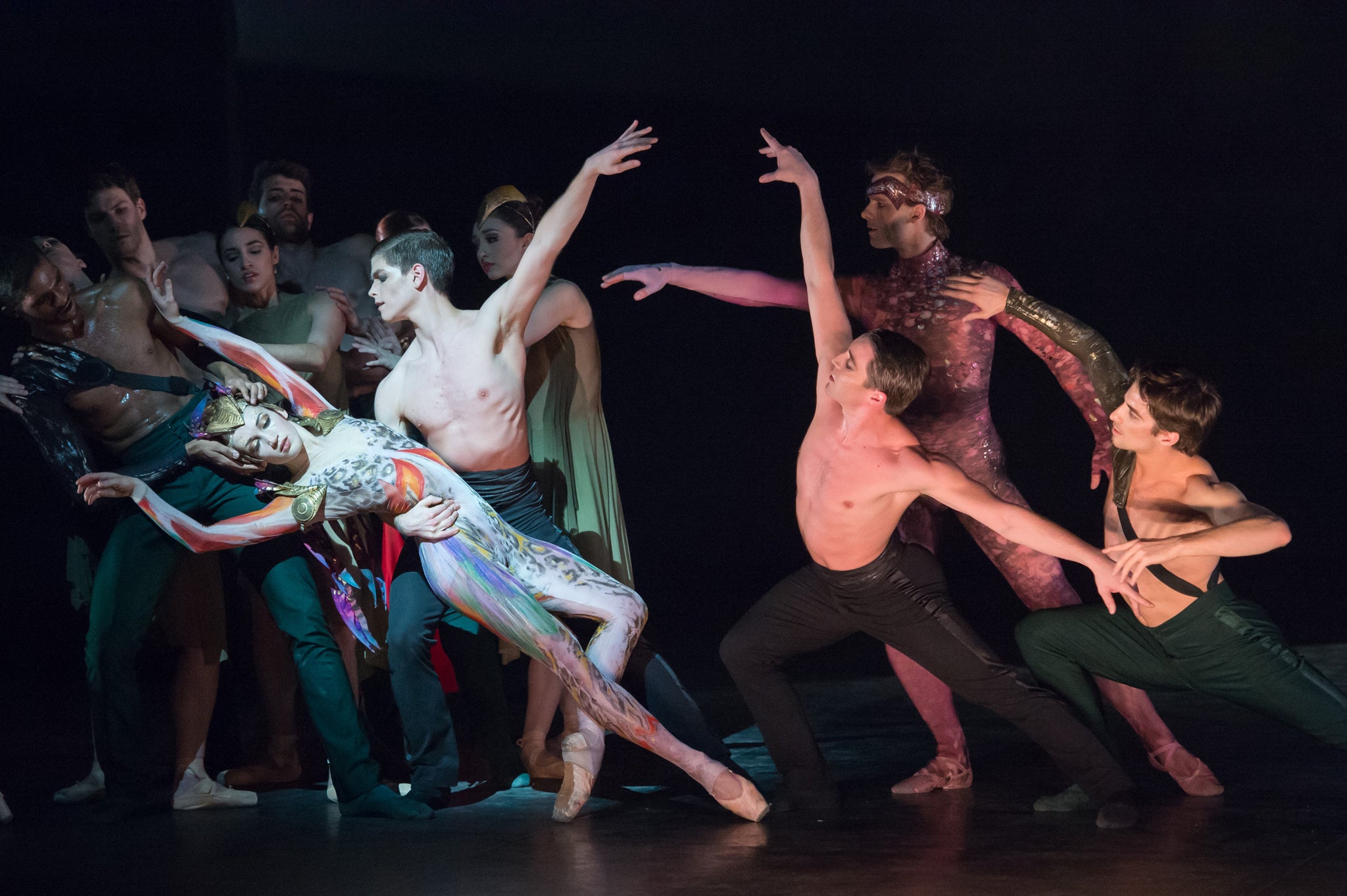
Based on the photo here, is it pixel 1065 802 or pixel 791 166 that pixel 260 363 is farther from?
pixel 1065 802

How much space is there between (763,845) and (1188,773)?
1221 mm

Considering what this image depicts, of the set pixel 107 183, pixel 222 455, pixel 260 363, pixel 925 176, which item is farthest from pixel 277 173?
pixel 925 176

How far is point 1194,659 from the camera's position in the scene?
378 centimetres

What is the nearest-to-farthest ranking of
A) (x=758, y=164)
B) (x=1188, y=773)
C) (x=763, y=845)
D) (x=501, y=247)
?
(x=763, y=845) < (x=1188, y=773) < (x=501, y=247) < (x=758, y=164)

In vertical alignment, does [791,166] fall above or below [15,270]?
above

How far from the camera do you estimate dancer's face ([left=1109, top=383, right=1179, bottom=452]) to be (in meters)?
3.84

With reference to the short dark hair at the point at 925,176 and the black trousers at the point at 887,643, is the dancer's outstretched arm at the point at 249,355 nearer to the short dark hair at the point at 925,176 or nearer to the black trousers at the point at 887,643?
the black trousers at the point at 887,643

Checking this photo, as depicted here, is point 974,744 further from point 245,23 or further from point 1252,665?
point 245,23

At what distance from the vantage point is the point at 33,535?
694 cm

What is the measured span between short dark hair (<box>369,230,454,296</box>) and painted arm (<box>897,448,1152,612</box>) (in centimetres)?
141

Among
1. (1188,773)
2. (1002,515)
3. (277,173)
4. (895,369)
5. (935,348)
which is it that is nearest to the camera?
(1002,515)

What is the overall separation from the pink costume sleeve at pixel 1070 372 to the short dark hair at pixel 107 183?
8.35 feet

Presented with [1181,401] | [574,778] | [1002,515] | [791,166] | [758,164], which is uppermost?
[758,164]

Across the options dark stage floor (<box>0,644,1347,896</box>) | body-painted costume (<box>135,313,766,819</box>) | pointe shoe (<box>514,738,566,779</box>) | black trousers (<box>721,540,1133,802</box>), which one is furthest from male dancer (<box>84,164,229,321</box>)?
black trousers (<box>721,540,1133,802</box>)
